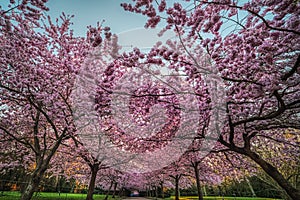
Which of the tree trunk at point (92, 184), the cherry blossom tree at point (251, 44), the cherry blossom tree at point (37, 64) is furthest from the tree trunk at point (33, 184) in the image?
the cherry blossom tree at point (251, 44)

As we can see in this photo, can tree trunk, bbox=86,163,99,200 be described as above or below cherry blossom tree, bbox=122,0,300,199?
below

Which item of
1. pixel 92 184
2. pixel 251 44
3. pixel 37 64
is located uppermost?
pixel 37 64

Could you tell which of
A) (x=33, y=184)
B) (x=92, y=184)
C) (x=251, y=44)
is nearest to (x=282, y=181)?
(x=251, y=44)

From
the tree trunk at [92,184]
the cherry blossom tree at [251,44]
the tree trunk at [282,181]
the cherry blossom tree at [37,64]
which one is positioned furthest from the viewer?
the tree trunk at [92,184]

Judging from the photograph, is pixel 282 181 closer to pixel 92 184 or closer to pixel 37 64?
pixel 37 64

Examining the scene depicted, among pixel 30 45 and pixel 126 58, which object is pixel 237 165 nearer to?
pixel 126 58

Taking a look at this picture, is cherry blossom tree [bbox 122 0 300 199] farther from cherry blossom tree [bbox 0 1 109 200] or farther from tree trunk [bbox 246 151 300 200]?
cherry blossom tree [bbox 0 1 109 200]

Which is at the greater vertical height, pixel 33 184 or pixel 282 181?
pixel 282 181

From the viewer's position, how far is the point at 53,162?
14.1 meters

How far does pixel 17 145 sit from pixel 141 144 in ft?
23.2

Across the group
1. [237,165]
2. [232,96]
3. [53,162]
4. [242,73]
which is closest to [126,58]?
[242,73]

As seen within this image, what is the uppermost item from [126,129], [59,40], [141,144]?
[59,40]

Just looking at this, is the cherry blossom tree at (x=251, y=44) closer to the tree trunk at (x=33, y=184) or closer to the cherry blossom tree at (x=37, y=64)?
the cherry blossom tree at (x=37, y=64)

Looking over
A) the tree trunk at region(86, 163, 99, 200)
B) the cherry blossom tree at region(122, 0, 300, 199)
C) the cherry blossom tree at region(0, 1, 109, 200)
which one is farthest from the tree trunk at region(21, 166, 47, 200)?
the cherry blossom tree at region(122, 0, 300, 199)
